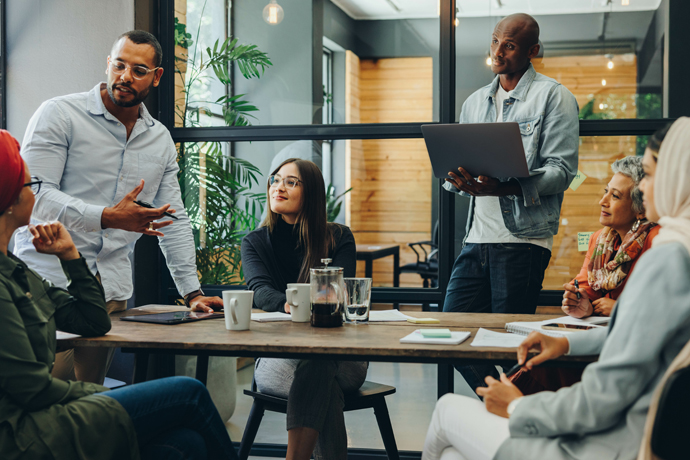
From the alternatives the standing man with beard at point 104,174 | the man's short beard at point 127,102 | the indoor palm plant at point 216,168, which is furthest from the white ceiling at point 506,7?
the man's short beard at point 127,102

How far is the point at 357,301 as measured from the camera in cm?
186

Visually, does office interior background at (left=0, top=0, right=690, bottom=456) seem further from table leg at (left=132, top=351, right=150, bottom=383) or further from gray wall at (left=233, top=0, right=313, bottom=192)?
table leg at (left=132, top=351, right=150, bottom=383)

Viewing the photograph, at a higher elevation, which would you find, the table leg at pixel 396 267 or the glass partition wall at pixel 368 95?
the glass partition wall at pixel 368 95

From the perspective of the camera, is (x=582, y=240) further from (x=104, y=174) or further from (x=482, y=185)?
(x=104, y=174)

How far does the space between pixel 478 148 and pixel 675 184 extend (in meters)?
1.07

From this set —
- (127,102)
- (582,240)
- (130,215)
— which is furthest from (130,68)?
(582,240)

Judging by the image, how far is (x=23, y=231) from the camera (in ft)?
7.03

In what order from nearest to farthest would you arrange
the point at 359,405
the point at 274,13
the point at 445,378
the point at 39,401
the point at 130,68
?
the point at 39,401
the point at 359,405
the point at 130,68
the point at 445,378
the point at 274,13

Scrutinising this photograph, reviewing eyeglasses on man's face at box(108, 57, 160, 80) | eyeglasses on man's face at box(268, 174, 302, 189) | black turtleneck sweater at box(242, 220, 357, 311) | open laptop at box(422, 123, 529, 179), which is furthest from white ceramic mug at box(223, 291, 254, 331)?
eyeglasses on man's face at box(108, 57, 160, 80)

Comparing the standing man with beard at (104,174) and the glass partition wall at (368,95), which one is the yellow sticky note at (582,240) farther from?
the standing man with beard at (104,174)

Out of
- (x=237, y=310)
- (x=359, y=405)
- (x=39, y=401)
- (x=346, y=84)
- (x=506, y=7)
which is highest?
(x=506, y=7)

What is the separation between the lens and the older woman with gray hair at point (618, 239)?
2029 mm

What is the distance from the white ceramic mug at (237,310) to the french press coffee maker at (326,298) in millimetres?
194

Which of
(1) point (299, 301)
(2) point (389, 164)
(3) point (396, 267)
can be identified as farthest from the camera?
(3) point (396, 267)
